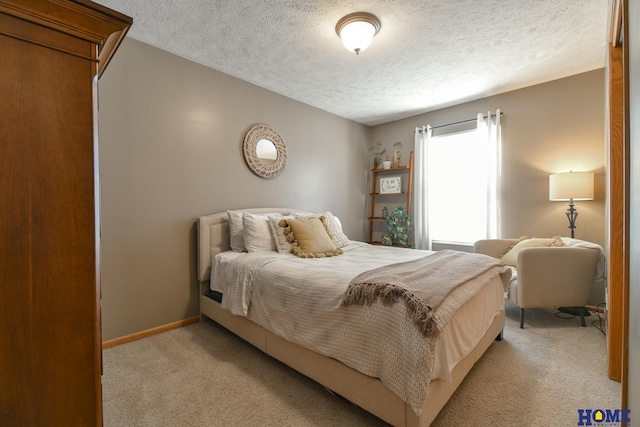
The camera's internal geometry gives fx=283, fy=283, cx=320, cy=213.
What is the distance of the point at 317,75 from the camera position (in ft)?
10.2

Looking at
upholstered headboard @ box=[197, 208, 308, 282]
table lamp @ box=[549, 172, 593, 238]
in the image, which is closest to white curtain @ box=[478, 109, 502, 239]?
table lamp @ box=[549, 172, 593, 238]

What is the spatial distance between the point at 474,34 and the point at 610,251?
1904mm

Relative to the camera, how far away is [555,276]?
2.53 metres

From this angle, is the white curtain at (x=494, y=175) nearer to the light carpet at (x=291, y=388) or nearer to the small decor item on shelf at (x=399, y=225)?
the small decor item on shelf at (x=399, y=225)

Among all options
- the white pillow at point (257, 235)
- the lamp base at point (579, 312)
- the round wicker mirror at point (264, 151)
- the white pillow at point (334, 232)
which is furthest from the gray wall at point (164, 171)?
the lamp base at point (579, 312)

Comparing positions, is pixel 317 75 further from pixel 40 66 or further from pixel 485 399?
pixel 485 399

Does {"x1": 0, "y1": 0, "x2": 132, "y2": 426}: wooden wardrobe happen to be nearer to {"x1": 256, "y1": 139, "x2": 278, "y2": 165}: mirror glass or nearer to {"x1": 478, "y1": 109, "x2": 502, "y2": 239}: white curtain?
{"x1": 256, "y1": 139, "x2": 278, "y2": 165}: mirror glass

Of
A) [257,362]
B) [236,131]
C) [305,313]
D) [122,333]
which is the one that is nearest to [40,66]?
[305,313]

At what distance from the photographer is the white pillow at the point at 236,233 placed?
275 centimetres

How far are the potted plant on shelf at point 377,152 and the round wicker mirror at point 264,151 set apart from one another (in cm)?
195

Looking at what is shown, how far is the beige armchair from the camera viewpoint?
98.6 inches

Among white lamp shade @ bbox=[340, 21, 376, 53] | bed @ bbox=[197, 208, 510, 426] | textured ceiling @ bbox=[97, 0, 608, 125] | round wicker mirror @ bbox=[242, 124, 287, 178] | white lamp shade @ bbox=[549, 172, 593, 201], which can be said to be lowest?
bed @ bbox=[197, 208, 510, 426]

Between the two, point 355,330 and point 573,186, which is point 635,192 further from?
point 573,186

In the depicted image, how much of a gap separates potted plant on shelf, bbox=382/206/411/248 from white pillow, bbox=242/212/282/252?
7.12 ft
